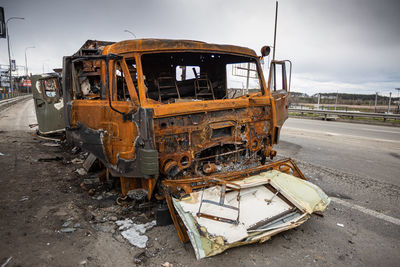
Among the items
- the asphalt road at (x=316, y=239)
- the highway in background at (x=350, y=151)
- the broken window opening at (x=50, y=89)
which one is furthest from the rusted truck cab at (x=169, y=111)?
the broken window opening at (x=50, y=89)

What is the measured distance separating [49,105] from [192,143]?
6.73 m

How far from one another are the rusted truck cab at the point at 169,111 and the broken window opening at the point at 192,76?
18 millimetres

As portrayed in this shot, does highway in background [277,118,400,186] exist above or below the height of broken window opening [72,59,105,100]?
below

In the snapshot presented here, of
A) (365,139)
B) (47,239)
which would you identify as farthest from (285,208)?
(365,139)

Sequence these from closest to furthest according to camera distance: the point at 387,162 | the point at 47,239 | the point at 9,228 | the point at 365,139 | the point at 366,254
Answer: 1. the point at 366,254
2. the point at 47,239
3. the point at 9,228
4. the point at 387,162
5. the point at 365,139

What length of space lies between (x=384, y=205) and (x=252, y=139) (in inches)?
86.4

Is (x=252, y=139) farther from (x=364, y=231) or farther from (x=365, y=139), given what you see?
(x=365, y=139)

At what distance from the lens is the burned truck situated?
277cm

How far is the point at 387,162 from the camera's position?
577 centimetres

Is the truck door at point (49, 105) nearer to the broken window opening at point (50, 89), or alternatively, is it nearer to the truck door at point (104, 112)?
the broken window opening at point (50, 89)

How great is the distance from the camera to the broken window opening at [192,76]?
426cm

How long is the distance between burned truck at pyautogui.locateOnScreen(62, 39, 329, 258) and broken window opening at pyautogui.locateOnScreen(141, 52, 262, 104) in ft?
0.17

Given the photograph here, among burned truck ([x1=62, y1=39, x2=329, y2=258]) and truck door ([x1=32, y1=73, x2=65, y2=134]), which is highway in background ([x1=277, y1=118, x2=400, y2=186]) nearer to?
burned truck ([x1=62, y1=39, x2=329, y2=258])

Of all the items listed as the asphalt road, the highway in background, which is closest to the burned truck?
the asphalt road
